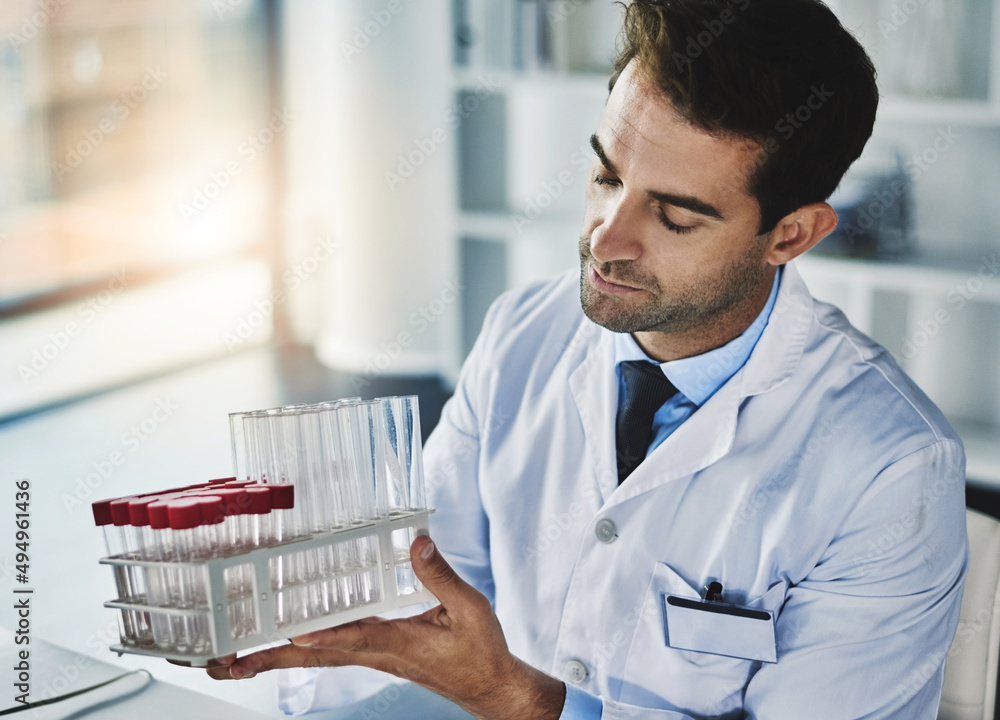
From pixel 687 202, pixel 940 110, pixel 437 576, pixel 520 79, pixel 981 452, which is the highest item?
pixel 520 79

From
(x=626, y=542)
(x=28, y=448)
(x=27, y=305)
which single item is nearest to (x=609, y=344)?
(x=626, y=542)

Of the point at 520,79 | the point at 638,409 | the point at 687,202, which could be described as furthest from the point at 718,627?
the point at 520,79

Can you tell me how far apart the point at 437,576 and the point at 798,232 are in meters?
0.73

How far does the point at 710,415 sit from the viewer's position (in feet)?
4.21

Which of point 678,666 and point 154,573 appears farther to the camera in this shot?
point 678,666

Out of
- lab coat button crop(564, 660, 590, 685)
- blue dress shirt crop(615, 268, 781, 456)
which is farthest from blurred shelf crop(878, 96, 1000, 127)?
lab coat button crop(564, 660, 590, 685)

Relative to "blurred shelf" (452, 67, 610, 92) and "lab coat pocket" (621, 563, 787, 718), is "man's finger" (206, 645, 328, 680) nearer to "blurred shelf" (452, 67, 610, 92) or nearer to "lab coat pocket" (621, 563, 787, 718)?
"lab coat pocket" (621, 563, 787, 718)

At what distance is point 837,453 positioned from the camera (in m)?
1.22

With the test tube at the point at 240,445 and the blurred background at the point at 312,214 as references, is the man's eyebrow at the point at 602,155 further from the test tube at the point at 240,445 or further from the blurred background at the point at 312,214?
the blurred background at the point at 312,214

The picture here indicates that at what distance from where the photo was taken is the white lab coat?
114 centimetres

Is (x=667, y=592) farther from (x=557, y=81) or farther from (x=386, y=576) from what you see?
(x=557, y=81)

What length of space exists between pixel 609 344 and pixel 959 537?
527 mm

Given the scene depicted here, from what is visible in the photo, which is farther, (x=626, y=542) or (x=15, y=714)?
(x=626, y=542)

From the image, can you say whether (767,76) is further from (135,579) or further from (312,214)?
(312,214)
